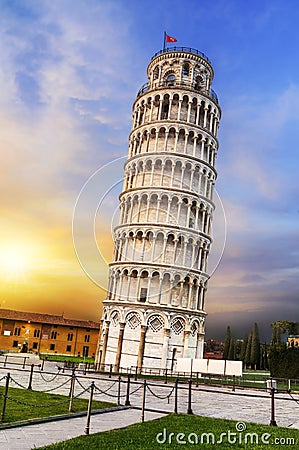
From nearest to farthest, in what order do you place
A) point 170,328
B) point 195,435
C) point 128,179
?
1. point 195,435
2. point 170,328
3. point 128,179

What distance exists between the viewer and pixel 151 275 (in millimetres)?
42438

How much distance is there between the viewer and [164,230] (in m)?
43.3

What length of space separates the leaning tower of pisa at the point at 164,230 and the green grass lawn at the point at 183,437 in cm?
2889

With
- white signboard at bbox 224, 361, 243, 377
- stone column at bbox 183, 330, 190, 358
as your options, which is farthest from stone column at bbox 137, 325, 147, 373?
white signboard at bbox 224, 361, 243, 377

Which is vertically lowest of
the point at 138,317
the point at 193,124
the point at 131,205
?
the point at 138,317

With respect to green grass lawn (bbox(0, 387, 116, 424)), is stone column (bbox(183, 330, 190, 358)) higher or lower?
higher

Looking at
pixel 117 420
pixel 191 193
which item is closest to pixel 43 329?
pixel 191 193

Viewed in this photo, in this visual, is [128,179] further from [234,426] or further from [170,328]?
[234,426]

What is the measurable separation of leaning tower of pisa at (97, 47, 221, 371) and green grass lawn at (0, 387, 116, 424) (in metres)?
24.2

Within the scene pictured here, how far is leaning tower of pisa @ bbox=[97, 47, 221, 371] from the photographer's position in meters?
41.5

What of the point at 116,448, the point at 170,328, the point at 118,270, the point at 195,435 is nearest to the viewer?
the point at 116,448

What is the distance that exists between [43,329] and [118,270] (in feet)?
118

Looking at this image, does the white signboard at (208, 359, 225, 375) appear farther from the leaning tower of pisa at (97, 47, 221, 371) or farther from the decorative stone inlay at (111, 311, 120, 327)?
the decorative stone inlay at (111, 311, 120, 327)

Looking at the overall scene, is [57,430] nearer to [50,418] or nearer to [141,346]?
[50,418]
